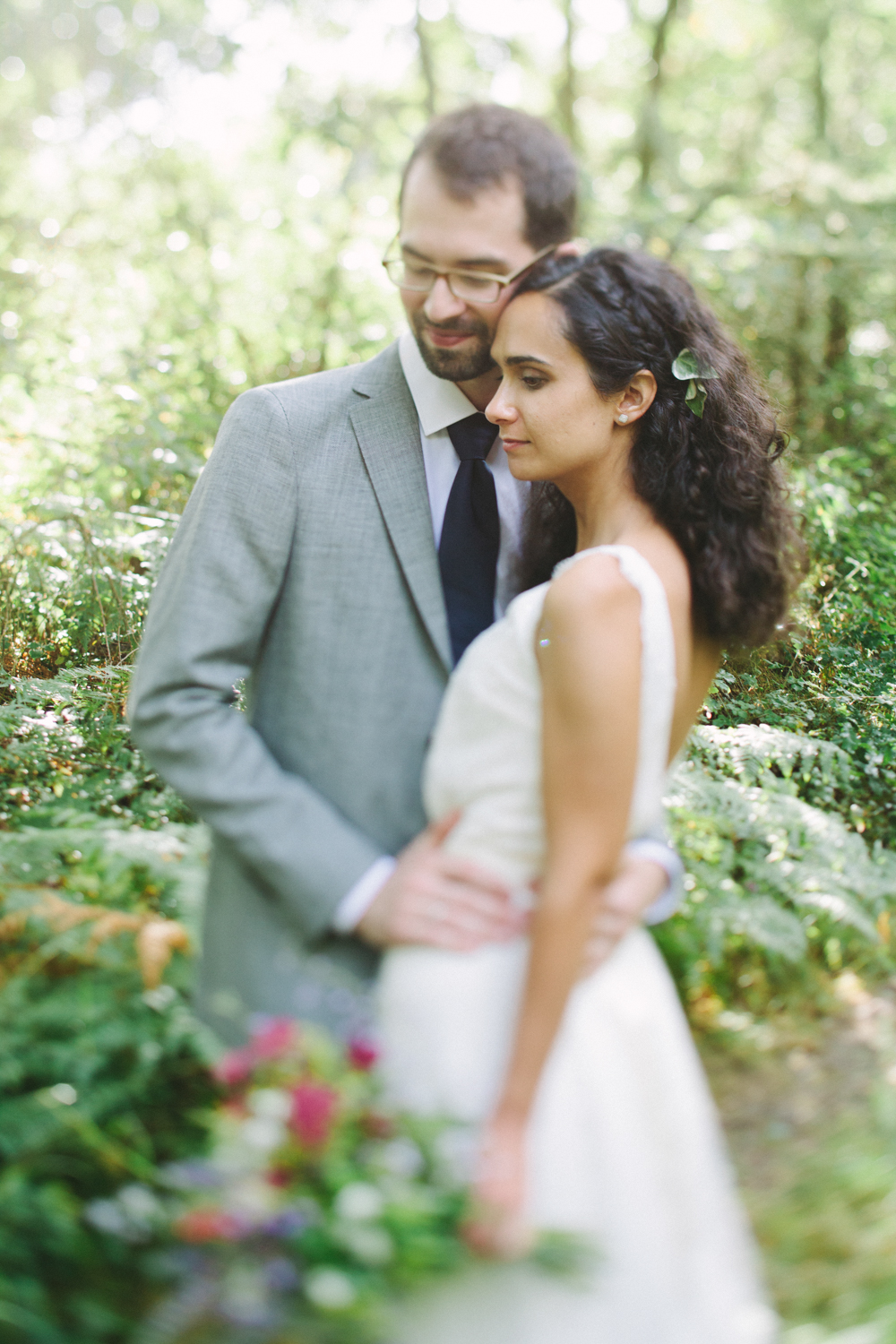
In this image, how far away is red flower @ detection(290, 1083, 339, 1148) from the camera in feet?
4.86

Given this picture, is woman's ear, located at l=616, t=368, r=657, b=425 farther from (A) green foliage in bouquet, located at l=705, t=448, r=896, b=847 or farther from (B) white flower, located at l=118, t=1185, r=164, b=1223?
(B) white flower, located at l=118, t=1185, r=164, b=1223

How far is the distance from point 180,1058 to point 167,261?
19.2 ft

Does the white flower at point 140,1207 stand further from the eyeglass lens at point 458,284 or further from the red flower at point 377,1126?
the eyeglass lens at point 458,284

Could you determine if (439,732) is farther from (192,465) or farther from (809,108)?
(809,108)

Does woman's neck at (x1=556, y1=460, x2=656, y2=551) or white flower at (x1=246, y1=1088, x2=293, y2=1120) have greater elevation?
woman's neck at (x1=556, y1=460, x2=656, y2=551)

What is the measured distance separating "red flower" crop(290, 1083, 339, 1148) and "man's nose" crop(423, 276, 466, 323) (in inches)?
69.5

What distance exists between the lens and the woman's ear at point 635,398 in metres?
2.21

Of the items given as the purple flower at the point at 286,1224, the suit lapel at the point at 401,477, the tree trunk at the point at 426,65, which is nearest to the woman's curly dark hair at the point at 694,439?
the suit lapel at the point at 401,477

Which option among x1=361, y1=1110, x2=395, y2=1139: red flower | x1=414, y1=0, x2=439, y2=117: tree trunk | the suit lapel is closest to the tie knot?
the suit lapel

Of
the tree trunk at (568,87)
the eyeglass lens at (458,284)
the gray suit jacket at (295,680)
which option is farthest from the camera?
the tree trunk at (568,87)

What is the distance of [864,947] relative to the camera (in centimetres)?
278

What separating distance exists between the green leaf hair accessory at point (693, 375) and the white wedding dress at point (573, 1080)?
22.4 inches

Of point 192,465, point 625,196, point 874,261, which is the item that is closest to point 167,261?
point 192,465

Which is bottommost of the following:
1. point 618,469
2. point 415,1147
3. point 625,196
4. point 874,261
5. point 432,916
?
point 415,1147
